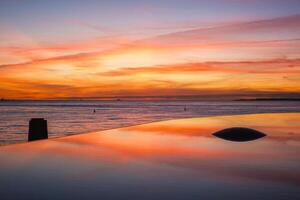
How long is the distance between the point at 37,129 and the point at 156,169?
540 cm

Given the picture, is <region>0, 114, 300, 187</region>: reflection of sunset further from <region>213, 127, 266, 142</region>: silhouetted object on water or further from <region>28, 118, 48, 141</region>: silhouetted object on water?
<region>28, 118, 48, 141</region>: silhouetted object on water

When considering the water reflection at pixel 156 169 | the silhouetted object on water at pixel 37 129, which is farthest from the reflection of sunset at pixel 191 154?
the silhouetted object on water at pixel 37 129

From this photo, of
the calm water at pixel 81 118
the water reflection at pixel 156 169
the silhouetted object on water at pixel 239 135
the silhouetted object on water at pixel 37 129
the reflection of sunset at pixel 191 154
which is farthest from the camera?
the calm water at pixel 81 118

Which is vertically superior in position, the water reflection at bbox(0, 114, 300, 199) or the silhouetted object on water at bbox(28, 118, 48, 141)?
the silhouetted object on water at bbox(28, 118, 48, 141)

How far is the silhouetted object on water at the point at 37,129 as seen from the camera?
32.9ft

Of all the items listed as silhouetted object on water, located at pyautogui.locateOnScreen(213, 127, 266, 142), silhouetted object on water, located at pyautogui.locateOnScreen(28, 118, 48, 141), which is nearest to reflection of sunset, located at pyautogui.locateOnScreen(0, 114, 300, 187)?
silhouetted object on water, located at pyautogui.locateOnScreen(213, 127, 266, 142)

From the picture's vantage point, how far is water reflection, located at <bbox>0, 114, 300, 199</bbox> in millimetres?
4531

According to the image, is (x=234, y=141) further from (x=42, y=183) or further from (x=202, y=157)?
(x=42, y=183)

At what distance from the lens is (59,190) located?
176 inches

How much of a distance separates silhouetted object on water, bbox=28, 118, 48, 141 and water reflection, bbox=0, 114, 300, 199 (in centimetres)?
115

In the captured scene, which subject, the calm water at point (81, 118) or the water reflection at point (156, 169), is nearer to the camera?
the water reflection at point (156, 169)

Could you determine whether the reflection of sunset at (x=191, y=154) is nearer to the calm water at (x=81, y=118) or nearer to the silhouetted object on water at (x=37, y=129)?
the silhouetted object on water at (x=37, y=129)

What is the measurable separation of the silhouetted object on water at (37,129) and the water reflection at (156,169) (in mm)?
1146

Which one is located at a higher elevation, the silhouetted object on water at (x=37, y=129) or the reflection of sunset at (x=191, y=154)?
the silhouetted object on water at (x=37, y=129)
